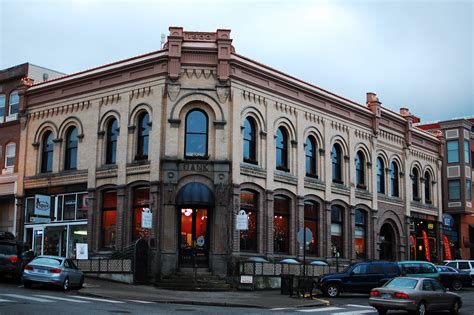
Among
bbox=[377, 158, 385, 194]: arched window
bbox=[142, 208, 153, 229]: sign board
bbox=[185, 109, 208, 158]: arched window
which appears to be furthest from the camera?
bbox=[377, 158, 385, 194]: arched window

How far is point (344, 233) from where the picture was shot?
130 feet

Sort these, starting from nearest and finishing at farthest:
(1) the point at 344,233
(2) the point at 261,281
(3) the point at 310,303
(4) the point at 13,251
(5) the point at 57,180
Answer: (3) the point at 310,303, (4) the point at 13,251, (2) the point at 261,281, (5) the point at 57,180, (1) the point at 344,233

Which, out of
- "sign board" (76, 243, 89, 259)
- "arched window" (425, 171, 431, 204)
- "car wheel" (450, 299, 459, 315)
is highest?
"arched window" (425, 171, 431, 204)

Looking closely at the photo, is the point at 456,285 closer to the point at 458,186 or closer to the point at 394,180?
the point at 394,180

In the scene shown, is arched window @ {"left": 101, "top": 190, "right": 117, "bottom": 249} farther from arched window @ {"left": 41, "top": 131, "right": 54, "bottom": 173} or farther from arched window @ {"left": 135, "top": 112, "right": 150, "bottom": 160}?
arched window @ {"left": 41, "top": 131, "right": 54, "bottom": 173}

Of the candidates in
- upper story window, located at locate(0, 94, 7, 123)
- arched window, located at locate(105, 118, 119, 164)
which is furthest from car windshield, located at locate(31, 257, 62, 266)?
upper story window, located at locate(0, 94, 7, 123)

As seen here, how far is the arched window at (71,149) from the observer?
3656cm

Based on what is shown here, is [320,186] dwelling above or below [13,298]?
above

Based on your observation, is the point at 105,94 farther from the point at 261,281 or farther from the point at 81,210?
the point at 261,281

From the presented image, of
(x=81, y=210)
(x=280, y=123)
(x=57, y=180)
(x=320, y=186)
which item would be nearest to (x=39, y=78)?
(x=57, y=180)

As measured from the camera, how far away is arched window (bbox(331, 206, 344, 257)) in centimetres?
3891

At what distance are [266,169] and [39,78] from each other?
17.0 metres

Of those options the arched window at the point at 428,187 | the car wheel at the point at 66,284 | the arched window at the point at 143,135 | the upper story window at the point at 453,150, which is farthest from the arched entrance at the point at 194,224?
the upper story window at the point at 453,150

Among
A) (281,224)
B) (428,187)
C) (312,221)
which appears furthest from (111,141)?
(428,187)
